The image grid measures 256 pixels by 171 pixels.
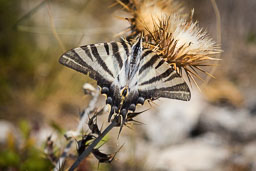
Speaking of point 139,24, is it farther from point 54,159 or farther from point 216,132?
point 216,132

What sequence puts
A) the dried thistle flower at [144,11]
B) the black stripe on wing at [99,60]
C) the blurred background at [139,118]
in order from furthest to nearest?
the blurred background at [139,118], the dried thistle flower at [144,11], the black stripe on wing at [99,60]

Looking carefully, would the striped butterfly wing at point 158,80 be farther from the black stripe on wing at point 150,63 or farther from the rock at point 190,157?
the rock at point 190,157

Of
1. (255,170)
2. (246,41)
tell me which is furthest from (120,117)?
(246,41)

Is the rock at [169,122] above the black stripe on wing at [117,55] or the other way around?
the other way around

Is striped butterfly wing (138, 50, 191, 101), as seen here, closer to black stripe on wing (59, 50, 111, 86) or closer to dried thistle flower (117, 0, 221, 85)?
dried thistle flower (117, 0, 221, 85)

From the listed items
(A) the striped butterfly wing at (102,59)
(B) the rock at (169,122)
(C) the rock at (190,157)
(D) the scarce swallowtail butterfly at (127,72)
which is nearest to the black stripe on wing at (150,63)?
(D) the scarce swallowtail butterfly at (127,72)

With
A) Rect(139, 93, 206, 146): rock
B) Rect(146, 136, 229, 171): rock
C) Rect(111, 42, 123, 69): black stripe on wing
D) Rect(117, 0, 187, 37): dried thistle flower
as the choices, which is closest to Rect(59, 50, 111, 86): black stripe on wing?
Rect(111, 42, 123, 69): black stripe on wing
